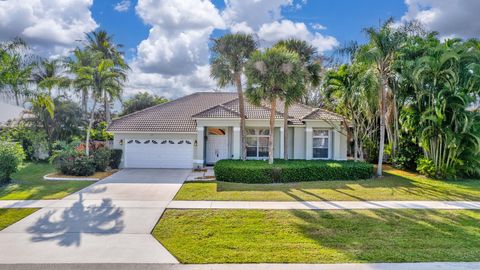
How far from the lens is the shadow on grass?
21.7ft

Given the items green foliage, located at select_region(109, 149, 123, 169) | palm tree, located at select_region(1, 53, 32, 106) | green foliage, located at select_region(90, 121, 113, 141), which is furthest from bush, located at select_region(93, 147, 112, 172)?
green foliage, located at select_region(90, 121, 113, 141)

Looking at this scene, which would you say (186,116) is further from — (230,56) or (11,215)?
(11,215)

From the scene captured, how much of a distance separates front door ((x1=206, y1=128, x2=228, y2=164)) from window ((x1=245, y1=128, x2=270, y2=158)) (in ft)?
5.41

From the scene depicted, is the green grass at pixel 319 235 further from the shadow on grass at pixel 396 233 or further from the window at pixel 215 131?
the window at pixel 215 131

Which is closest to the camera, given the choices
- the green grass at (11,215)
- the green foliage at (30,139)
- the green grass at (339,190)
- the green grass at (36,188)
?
the green grass at (11,215)

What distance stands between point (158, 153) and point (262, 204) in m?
11.7

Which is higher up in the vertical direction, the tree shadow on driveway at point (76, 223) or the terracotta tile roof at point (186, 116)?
the terracotta tile roof at point (186, 116)

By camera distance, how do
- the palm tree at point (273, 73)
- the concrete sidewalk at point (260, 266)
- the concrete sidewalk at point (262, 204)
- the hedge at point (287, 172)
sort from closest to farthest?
the concrete sidewalk at point (260, 266), the concrete sidewalk at point (262, 204), the palm tree at point (273, 73), the hedge at point (287, 172)

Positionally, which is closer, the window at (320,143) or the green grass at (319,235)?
the green grass at (319,235)

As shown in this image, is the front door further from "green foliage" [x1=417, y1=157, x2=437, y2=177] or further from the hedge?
"green foliage" [x1=417, y1=157, x2=437, y2=177]

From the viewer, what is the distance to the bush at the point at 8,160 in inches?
562

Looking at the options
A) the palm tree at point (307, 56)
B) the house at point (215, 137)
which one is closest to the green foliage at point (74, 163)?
the house at point (215, 137)

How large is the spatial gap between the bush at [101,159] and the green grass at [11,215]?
8.33 metres

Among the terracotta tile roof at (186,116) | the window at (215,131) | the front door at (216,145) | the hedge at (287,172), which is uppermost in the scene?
the terracotta tile roof at (186,116)
